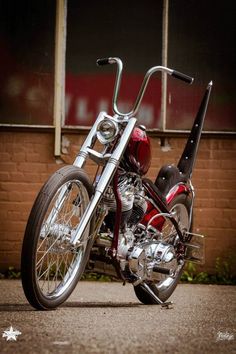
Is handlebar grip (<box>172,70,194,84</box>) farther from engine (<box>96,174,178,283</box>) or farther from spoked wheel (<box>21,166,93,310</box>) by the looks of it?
spoked wheel (<box>21,166,93,310</box>)

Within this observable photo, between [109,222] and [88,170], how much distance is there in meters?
2.86

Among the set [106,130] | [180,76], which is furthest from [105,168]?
[180,76]

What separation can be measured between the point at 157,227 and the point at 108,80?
2.81 m

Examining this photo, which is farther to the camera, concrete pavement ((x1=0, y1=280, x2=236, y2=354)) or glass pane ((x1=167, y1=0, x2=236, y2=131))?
glass pane ((x1=167, y1=0, x2=236, y2=131))

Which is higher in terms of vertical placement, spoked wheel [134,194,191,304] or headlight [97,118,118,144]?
headlight [97,118,118,144]

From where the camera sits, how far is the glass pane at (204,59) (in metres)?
7.62

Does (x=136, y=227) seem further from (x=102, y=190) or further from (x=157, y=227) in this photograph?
(x=102, y=190)

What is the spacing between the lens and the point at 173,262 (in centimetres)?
513

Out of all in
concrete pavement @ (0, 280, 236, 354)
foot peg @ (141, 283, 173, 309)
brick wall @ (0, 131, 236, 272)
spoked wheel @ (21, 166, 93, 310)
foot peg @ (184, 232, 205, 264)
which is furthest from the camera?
brick wall @ (0, 131, 236, 272)

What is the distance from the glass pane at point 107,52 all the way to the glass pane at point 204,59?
198 mm

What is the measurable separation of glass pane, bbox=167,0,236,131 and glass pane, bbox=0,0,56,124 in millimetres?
1251

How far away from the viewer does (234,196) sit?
7.58 m

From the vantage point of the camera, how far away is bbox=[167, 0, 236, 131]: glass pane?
7625mm

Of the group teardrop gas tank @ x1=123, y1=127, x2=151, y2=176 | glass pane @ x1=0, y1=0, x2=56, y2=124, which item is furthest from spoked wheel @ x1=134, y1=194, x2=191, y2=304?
glass pane @ x1=0, y1=0, x2=56, y2=124
